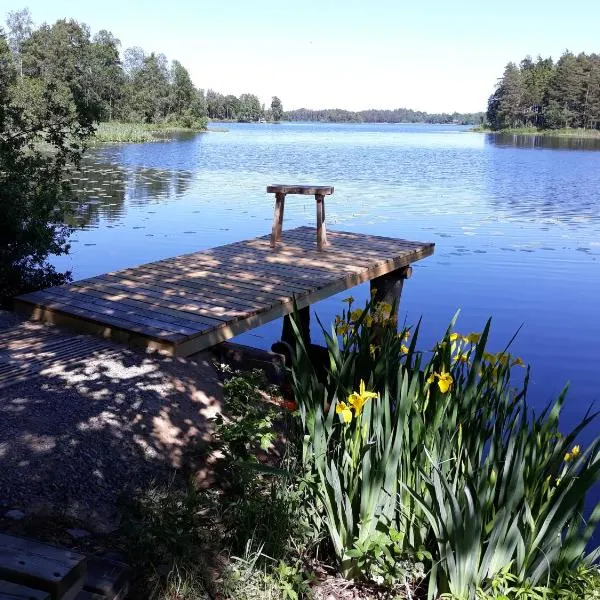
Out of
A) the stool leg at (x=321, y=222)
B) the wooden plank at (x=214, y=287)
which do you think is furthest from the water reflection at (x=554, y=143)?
the wooden plank at (x=214, y=287)

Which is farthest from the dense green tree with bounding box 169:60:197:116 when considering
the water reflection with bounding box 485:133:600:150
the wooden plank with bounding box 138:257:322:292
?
the wooden plank with bounding box 138:257:322:292

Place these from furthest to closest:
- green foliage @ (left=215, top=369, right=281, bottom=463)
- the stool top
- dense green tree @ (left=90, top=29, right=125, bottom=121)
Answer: dense green tree @ (left=90, top=29, right=125, bottom=121) < the stool top < green foliage @ (left=215, top=369, right=281, bottom=463)

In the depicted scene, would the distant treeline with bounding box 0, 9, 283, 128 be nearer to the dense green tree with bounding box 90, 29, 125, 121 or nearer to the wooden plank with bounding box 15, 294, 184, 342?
the dense green tree with bounding box 90, 29, 125, 121

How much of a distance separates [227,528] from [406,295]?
7761mm

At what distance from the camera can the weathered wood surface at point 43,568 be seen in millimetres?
1861

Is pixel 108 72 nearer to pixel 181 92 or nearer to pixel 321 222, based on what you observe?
pixel 181 92

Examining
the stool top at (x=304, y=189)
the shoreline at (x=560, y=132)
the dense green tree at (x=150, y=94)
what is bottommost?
the stool top at (x=304, y=189)

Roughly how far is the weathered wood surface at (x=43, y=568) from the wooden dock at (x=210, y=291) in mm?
2704

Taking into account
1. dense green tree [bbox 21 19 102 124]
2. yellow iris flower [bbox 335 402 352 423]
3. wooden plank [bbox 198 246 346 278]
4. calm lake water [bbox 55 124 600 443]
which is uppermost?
dense green tree [bbox 21 19 102 124]

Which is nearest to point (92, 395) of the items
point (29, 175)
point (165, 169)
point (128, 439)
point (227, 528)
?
point (128, 439)

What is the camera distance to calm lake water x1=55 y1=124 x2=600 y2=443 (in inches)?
362

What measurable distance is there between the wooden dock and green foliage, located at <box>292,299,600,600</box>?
1377 millimetres

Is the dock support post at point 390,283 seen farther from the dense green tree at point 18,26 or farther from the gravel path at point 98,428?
the dense green tree at point 18,26

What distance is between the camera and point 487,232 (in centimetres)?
1512
